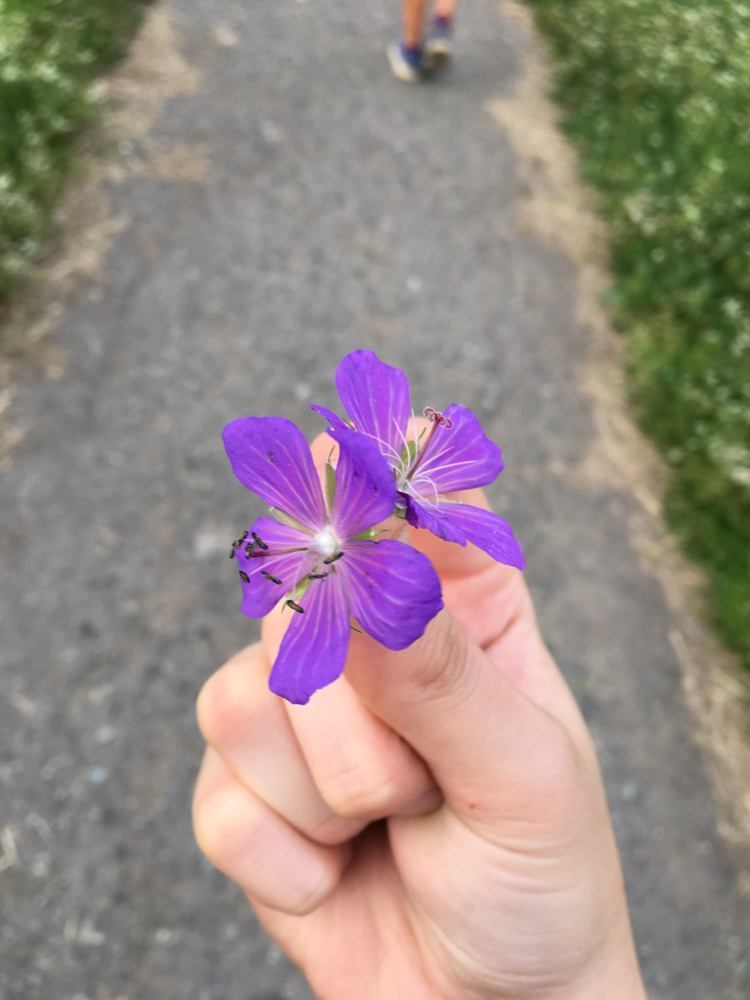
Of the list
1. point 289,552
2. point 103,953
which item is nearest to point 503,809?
point 289,552

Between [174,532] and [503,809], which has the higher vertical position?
[503,809]

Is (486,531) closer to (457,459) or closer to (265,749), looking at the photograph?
(457,459)

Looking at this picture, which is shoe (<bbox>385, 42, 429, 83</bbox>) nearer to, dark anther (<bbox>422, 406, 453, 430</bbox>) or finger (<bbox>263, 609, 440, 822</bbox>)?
dark anther (<bbox>422, 406, 453, 430</bbox>)

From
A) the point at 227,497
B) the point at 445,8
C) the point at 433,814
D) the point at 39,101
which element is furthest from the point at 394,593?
the point at 445,8

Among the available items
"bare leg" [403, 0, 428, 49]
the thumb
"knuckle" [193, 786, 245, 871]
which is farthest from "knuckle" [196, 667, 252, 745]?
"bare leg" [403, 0, 428, 49]

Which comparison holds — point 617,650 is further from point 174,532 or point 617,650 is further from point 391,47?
point 391,47

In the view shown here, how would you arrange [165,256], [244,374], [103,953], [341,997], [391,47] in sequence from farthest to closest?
[391,47], [165,256], [244,374], [103,953], [341,997]

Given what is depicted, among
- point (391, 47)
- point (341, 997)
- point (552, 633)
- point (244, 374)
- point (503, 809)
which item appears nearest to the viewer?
point (503, 809)

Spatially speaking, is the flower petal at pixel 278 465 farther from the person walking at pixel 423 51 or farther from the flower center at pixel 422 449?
the person walking at pixel 423 51
